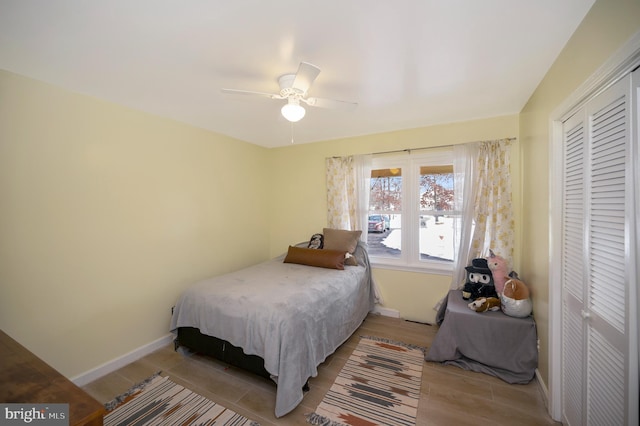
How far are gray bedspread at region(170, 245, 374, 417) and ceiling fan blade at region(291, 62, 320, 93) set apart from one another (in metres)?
1.58

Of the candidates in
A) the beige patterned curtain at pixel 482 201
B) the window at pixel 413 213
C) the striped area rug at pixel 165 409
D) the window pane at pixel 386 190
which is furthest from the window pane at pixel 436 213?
the striped area rug at pixel 165 409

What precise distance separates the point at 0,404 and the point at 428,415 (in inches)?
86.1

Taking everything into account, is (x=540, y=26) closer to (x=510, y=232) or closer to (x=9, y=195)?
(x=510, y=232)

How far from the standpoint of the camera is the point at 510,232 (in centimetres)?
267

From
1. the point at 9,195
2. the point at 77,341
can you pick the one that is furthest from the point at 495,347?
the point at 9,195

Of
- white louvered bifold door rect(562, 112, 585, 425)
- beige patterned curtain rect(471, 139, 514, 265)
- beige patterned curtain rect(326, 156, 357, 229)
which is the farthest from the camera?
beige patterned curtain rect(326, 156, 357, 229)

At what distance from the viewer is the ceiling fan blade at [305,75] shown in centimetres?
145

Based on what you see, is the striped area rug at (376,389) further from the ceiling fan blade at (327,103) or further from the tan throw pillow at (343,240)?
the ceiling fan blade at (327,103)

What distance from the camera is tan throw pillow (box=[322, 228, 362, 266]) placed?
324 centimetres

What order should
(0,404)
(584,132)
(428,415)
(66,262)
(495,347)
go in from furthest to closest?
(495,347), (66,262), (428,415), (584,132), (0,404)

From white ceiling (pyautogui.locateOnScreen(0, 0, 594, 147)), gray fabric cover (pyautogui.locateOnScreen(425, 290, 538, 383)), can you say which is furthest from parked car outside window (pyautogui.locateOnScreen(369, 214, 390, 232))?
white ceiling (pyautogui.locateOnScreen(0, 0, 594, 147))

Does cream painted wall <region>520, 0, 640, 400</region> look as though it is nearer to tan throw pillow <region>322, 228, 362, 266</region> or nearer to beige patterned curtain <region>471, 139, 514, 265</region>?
beige patterned curtain <region>471, 139, 514, 265</region>

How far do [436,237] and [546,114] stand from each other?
166cm

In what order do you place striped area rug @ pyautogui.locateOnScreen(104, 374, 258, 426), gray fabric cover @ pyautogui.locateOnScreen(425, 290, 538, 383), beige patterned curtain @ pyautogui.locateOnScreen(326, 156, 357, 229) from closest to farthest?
1. striped area rug @ pyautogui.locateOnScreen(104, 374, 258, 426)
2. gray fabric cover @ pyautogui.locateOnScreen(425, 290, 538, 383)
3. beige patterned curtain @ pyautogui.locateOnScreen(326, 156, 357, 229)
